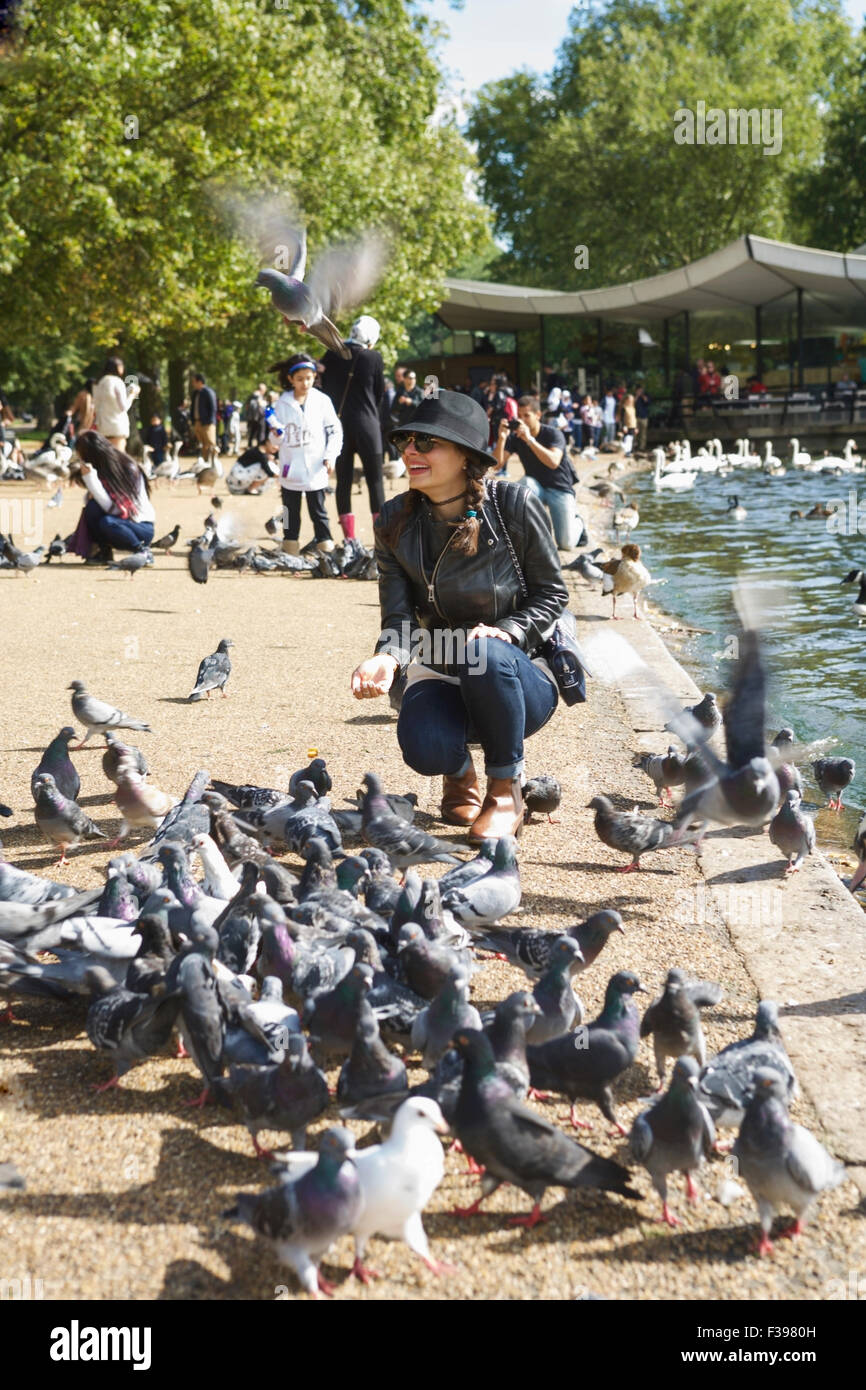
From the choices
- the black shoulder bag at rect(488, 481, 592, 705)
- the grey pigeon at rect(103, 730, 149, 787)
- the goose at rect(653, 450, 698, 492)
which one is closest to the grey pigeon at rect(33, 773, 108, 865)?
the grey pigeon at rect(103, 730, 149, 787)

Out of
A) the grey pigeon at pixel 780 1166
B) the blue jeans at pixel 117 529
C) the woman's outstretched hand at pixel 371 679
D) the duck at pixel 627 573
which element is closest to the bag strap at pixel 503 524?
the woman's outstretched hand at pixel 371 679

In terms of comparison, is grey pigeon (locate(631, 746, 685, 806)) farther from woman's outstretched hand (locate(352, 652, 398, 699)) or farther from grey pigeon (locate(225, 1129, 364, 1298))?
grey pigeon (locate(225, 1129, 364, 1298))

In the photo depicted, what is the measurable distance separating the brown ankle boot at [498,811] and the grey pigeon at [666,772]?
3.17 feet

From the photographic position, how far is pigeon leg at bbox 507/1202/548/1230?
10.5ft

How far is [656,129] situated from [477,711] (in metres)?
53.9

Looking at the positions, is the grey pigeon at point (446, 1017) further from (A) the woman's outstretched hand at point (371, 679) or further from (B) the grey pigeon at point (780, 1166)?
(A) the woman's outstretched hand at point (371, 679)

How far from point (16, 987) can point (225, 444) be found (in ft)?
129

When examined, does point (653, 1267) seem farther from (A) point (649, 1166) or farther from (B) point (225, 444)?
(B) point (225, 444)

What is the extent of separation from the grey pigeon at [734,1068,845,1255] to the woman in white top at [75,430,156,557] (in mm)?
12207

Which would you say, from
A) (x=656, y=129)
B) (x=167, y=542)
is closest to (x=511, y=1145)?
(x=167, y=542)

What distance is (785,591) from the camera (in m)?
7.44

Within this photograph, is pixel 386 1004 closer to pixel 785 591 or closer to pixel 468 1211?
pixel 468 1211

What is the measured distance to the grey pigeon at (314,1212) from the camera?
9.55ft
